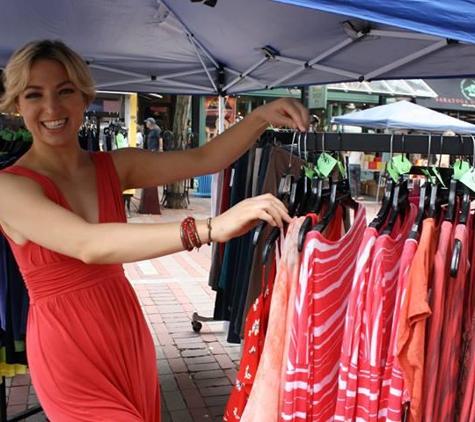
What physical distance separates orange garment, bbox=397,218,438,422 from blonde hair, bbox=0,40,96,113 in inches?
52.5

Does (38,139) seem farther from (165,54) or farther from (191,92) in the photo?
(191,92)

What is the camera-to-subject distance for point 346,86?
1656cm

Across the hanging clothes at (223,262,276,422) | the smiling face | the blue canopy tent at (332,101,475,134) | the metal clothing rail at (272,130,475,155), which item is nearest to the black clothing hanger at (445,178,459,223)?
the metal clothing rail at (272,130,475,155)

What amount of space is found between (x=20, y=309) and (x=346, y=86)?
15324 mm

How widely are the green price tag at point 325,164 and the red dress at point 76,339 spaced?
2.66 ft

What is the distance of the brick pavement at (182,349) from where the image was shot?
366cm

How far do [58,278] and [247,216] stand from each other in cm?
82

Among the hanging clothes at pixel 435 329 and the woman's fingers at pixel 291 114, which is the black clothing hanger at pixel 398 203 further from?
the woman's fingers at pixel 291 114

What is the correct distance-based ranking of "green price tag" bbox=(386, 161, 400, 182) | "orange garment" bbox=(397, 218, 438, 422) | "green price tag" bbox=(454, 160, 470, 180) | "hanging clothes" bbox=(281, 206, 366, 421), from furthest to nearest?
"green price tag" bbox=(386, 161, 400, 182)
"green price tag" bbox=(454, 160, 470, 180)
"hanging clothes" bbox=(281, 206, 366, 421)
"orange garment" bbox=(397, 218, 438, 422)

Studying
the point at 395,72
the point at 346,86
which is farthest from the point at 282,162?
the point at 346,86

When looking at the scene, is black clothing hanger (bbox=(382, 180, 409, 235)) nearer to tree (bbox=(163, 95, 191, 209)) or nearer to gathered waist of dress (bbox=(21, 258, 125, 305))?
gathered waist of dress (bbox=(21, 258, 125, 305))

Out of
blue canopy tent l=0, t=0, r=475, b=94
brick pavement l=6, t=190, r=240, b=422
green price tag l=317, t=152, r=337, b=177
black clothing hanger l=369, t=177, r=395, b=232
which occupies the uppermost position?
blue canopy tent l=0, t=0, r=475, b=94

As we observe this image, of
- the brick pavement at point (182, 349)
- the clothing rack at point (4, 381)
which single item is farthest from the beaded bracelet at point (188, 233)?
the brick pavement at point (182, 349)

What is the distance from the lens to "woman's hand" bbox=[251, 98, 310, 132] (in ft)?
6.33
